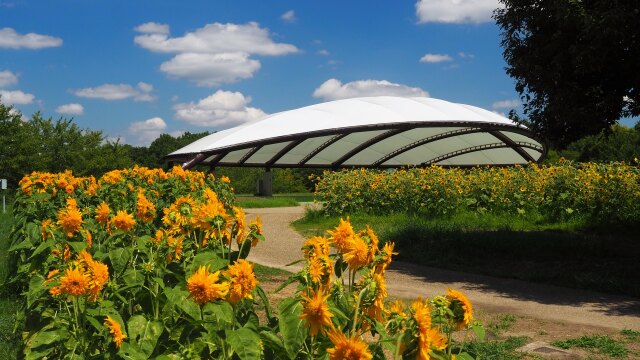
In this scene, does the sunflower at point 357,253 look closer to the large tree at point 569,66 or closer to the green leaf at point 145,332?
the green leaf at point 145,332

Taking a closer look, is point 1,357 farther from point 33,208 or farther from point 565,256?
point 565,256

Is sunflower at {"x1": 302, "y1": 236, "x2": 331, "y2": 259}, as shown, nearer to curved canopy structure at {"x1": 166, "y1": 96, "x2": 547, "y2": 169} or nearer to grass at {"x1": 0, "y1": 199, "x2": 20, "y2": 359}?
grass at {"x1": 0, "y1": 199, "x2": 20, "y2": 359}

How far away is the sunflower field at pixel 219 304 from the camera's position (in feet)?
5.85

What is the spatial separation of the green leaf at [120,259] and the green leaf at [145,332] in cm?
43

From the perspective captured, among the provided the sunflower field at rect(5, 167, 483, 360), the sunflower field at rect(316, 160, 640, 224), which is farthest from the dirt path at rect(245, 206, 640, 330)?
the sunflower field at rect(316, 160, 640, 224)

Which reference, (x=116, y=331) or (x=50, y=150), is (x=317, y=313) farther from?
(x=50, y=150)

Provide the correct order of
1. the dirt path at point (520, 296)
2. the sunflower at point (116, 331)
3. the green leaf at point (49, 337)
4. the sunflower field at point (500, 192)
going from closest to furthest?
the sunflower at point (116, 331)
the green leaf at point (49, 337)
the dirt path at point (520, 296)
the sunflower field at point (500, 192)

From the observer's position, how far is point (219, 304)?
2.18 meters

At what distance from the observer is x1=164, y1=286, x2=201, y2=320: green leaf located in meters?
2.23

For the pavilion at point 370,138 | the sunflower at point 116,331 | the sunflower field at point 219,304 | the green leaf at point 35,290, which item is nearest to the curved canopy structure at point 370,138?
the pavilion at point 370,138

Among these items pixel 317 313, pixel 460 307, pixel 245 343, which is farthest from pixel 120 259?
pixel 460 307

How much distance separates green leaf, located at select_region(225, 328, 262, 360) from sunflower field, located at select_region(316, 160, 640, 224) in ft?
40.2

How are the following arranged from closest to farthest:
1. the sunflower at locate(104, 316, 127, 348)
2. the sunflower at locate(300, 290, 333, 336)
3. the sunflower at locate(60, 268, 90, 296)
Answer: the sunflower at locate(300, 290, 333, 336) → the sunflower at locate(60, 268, 90, 296) → the sunflower at locate(104, 316, 127, 348)

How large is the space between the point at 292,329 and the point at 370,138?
29.4 meters
